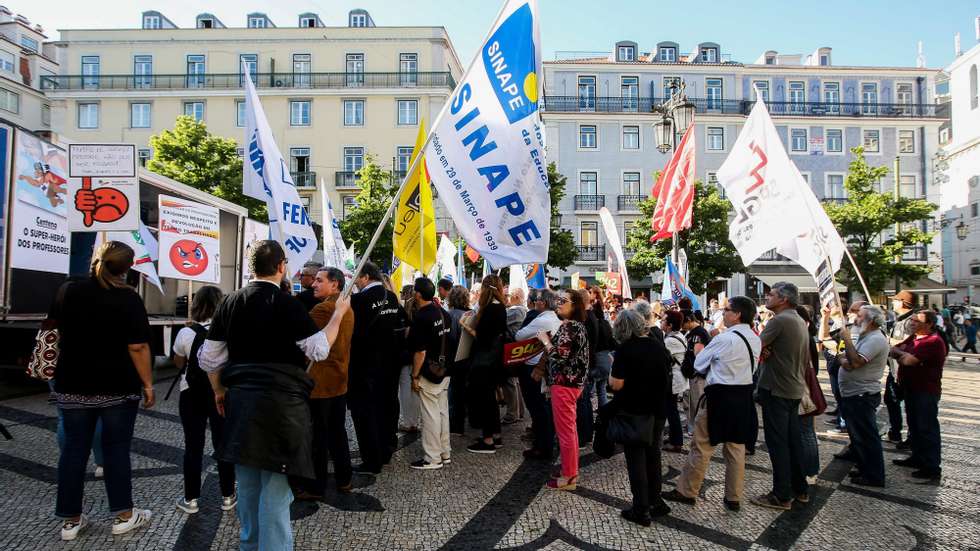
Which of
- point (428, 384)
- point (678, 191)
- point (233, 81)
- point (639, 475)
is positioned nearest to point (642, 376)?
point (639, 475)

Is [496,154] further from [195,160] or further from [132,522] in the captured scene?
Answer: [195,160]

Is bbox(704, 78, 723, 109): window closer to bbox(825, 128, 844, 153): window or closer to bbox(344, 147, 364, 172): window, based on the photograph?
bbox(825, 128, 844, 153): window

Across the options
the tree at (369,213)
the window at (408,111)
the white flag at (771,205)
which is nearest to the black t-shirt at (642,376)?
the white flag at (771,205)

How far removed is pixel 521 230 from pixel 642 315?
1.19 m

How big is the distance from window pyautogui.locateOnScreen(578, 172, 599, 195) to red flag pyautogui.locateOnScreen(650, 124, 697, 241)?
99.4 feet

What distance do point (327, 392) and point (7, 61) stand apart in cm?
5659

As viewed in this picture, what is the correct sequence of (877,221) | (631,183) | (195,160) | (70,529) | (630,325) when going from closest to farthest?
(70,529)
(630,325)
(877,221)
(195,160)
(631,183)

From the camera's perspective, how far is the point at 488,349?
6902 millimetres

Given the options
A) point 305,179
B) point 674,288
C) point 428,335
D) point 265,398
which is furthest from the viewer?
point 305,179

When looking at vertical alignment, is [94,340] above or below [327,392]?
above

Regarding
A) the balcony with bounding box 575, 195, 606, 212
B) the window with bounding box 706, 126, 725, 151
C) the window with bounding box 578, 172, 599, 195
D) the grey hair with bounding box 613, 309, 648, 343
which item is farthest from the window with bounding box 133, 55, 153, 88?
the grey hair with bounding box 613, 309, 648, 343

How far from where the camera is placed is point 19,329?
10023mm

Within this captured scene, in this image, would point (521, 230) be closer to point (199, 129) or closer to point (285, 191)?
point (285, 191)

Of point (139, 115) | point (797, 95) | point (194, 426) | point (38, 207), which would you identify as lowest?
point (194, 426)
